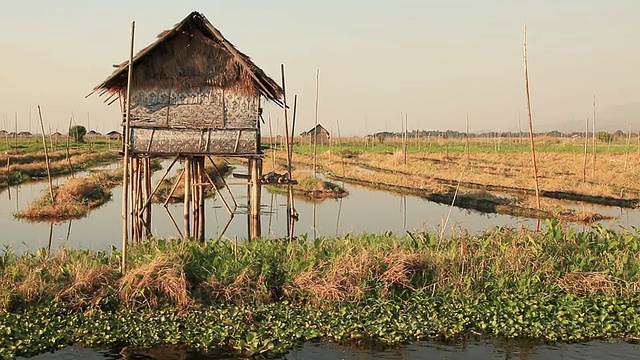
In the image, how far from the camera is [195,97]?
39.0 ft

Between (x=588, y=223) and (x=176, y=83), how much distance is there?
1242 cm

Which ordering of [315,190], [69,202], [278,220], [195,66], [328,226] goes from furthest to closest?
[315,190] → [69,202] → [278,220] → [328,226] → [195,66]

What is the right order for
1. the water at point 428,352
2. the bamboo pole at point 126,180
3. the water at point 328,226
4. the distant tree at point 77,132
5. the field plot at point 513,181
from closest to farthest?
the water at point 428,352
the water at point 328,226
the bamboo pole at point 126,180
the field plot at point 513,181
the distant tree at point 77,132

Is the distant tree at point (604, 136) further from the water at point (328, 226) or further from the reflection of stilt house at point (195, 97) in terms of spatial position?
the reflection of stilt house at point (195, 97)

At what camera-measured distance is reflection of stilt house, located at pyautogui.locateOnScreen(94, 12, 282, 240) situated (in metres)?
11.7

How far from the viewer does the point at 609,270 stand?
8703 mm

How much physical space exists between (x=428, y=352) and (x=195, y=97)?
733 centimetres

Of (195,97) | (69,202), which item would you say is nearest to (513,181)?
(69,202)

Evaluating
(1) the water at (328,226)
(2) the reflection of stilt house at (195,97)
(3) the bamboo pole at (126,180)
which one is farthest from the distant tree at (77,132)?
(3) the bamboo pole at (126,180)

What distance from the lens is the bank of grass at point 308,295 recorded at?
722 centimetres

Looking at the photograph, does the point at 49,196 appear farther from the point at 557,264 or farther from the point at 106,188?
the point at 557,264

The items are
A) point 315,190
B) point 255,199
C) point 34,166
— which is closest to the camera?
point 255,199

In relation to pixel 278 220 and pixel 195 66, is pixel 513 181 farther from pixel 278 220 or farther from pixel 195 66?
pixel 195 66

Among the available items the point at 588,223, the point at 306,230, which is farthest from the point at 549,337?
the point at 588,223
